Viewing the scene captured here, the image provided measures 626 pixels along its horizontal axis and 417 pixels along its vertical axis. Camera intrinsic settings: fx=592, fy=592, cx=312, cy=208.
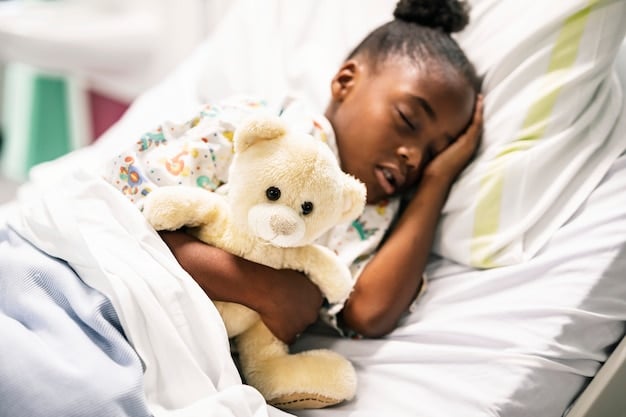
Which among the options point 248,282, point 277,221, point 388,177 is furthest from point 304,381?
point 388,177

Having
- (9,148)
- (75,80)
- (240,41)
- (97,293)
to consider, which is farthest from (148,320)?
(9,148)

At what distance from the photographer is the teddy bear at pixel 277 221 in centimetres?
70

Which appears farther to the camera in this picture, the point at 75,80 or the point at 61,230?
the point at 75,80

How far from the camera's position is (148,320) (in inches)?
27.9

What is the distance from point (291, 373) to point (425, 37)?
0.63m

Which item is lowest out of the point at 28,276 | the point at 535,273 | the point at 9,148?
the point at 9,148

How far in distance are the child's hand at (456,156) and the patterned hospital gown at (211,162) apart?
0.33 feet

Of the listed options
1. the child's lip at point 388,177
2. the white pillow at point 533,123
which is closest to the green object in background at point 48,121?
the white pillow at point 533,123

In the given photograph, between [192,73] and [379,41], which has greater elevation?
[379,41]

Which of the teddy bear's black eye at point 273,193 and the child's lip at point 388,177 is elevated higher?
the teddy bear's black eye at point 273,193

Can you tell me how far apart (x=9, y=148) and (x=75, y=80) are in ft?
1.40

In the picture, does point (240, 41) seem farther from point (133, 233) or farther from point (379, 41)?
point (133, 233)

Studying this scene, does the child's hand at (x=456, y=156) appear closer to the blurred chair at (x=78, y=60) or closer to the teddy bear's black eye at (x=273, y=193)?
the teddy bear's black eye at (x=273, y=193)

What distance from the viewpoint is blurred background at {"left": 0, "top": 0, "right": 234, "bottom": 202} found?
6.29ft
